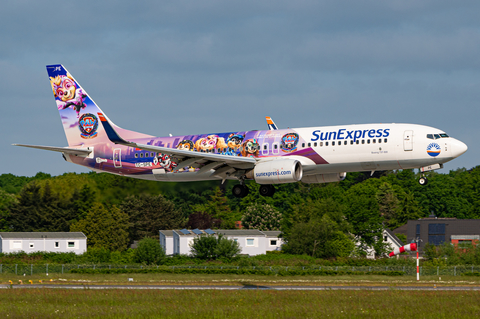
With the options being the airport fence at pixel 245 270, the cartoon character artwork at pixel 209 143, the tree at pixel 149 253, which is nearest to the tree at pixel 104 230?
the tree at pixel 149 253

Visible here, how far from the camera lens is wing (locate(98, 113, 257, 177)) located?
47625mm

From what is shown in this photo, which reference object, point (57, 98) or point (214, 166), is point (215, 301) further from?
point (57, 98)

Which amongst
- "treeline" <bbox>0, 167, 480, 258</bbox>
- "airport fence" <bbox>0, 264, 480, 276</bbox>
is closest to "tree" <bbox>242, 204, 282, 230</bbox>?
"treeline" <bbox>0, 167, 480, 258</bbox>

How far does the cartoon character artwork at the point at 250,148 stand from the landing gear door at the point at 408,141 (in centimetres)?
1062

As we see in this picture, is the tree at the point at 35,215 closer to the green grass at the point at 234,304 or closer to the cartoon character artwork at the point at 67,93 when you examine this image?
the cartoon character artwork at the point at 67,93

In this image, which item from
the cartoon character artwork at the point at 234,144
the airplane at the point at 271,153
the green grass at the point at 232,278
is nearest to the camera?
the airplane at the point at 271,153

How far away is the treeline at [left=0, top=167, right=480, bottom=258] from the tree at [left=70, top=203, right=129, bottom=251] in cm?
16

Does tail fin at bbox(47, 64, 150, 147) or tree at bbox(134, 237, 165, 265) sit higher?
tail fin at bbox(47, 64, 150, 147)

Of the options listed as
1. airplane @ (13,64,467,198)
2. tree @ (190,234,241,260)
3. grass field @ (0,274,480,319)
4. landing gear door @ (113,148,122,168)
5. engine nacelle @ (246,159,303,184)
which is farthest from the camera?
tree @ (190,234,241,260)

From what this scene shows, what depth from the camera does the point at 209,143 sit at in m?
52.2

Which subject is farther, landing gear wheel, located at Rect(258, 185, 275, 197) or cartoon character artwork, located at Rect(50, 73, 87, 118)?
cartoon character artwork, located at Rect(50, 73, 87, 118)

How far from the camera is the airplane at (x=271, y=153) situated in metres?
46.0

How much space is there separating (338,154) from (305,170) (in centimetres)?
317

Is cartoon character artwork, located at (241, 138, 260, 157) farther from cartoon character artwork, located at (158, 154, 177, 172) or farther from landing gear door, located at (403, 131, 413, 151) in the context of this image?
landing gear door, located at (403, 131, 413, 151)
